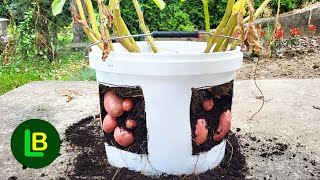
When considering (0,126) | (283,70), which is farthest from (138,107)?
(283,70)

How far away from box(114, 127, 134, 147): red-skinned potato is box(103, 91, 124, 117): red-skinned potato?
0.04 metres

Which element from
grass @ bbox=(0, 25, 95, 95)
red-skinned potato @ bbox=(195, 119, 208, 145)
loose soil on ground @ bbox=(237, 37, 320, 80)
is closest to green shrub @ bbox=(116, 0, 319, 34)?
grass @ bbox=(0, 25, 95, 95)

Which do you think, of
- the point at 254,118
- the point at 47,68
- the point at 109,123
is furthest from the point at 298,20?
the point at 109,123

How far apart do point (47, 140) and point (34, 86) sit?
3.83 feet

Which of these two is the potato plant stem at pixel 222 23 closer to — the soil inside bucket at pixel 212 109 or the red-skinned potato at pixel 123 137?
the soil inside bucket at pixel 212 109

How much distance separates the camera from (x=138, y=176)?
A: 1.10 metres

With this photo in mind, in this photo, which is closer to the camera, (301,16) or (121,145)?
(121,145)

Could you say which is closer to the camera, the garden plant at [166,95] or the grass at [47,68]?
the garden plant at [166,95]

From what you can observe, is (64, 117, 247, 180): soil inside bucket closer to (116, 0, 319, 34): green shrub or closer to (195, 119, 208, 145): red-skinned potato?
(195, 119, 208, 145): red-skinned potato

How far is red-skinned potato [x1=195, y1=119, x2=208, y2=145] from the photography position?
1.06m

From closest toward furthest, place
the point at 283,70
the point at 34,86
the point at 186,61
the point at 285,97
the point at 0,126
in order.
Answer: the point at 186,61 → the point at 0,126 → the point at 285,97 → the point at 34,86 → the point at 283,70

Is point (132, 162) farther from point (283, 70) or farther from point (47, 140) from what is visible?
point (283, 70)

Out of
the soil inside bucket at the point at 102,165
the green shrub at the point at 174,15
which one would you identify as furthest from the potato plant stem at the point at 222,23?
the green shrub at the point at 174,15

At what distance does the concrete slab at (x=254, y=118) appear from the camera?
1.20 metres
